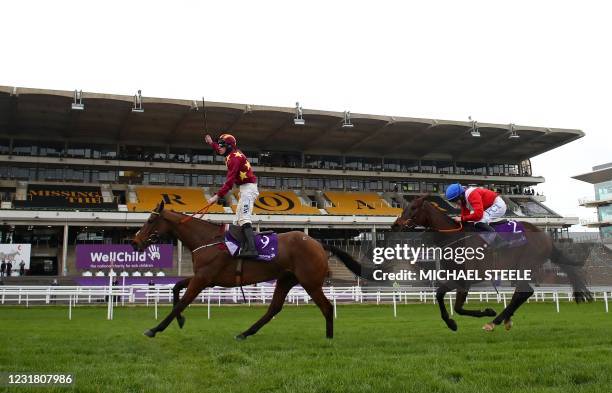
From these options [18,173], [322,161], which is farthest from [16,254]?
[322,161]

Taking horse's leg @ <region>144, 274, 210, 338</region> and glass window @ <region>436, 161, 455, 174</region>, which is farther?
glass window @ <region>436, 161, 455, 174</region>

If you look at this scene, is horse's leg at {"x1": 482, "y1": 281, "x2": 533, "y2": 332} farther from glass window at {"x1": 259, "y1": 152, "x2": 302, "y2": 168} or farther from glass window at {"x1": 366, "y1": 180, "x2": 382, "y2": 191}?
glass window at {"x1": 366, "y1": 180, "x2": 382, "y2": 191}

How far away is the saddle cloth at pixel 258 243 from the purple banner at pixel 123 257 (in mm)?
17128

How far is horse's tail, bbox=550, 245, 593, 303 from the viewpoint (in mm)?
8430

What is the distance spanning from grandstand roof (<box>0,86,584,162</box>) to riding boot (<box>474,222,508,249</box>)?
32.6 meters

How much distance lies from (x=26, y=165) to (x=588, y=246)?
144ft

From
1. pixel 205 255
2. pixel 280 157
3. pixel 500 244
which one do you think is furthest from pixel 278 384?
pixel 280 157

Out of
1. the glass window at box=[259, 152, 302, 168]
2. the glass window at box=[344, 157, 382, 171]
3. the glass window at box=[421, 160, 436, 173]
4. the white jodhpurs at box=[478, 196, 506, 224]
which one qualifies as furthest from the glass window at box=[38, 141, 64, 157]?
the white jodhpurs at box=[478, 196, 506, 224]

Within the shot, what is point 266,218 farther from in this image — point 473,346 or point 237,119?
point 473,346

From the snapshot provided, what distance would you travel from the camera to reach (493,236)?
8.00 meters

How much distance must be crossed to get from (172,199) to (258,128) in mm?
8917

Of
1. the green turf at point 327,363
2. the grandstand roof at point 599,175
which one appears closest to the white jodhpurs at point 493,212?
the green turf at point 327,363

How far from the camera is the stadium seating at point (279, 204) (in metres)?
43.2

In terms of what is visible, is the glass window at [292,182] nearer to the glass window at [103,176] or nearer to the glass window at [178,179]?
the glass window at [178,179]
